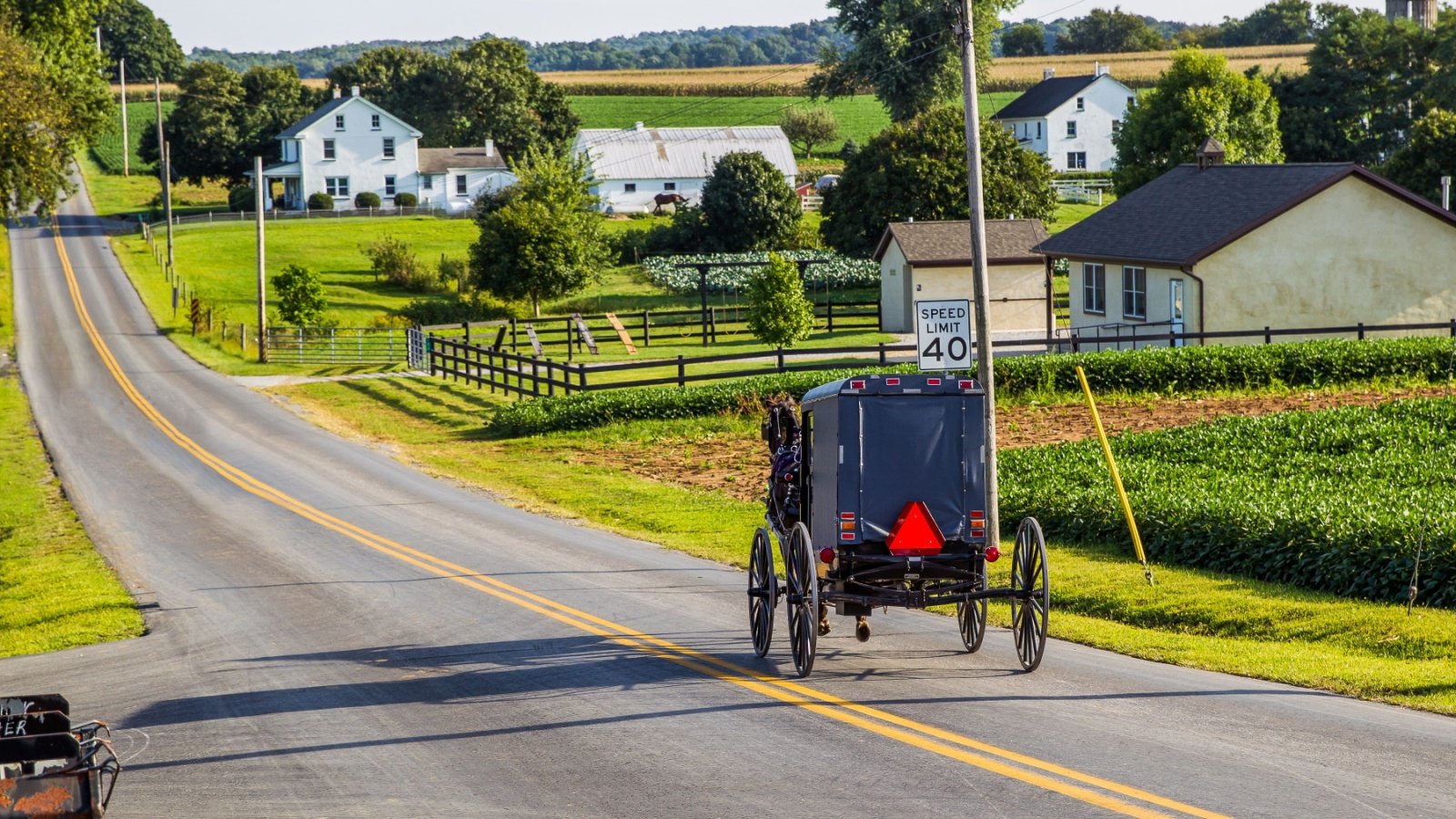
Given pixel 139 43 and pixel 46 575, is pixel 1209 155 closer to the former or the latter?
pixel 46 575

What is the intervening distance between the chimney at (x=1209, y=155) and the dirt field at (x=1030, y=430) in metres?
17.1

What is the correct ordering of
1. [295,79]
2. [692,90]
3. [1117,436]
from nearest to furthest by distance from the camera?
[1117,436] < [295,79] < [692,90]

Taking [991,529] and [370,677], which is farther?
[991,529]

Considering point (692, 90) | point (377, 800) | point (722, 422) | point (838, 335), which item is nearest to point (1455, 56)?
point (838, 335)

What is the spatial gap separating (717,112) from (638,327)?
3524 inches

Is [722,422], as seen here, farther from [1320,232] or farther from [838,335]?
[838,335]

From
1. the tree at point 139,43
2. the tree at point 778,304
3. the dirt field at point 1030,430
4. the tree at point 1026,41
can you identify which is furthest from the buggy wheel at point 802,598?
the tree at point 1026,41

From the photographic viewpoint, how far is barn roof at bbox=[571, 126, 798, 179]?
112500mm

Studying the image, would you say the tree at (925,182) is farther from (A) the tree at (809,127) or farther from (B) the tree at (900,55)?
(A) the tree at (809,127)

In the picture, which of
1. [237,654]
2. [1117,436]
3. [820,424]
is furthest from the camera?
[1117,436]

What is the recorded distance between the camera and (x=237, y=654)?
613 inches

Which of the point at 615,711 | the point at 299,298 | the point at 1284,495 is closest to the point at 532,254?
the point at 299,298

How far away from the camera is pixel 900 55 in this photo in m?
95.8

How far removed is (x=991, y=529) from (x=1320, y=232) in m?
29.5
